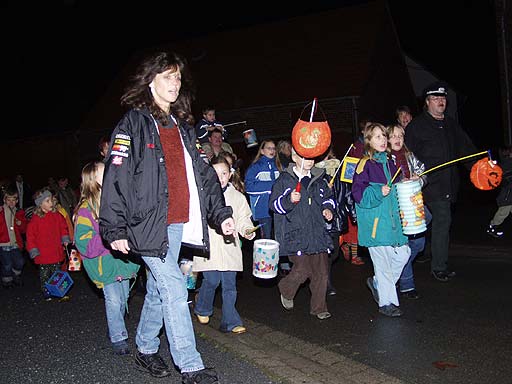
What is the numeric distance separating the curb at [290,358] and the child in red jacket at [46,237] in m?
3.21

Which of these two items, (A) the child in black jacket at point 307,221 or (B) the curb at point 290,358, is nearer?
(B) the curb at point 290,358

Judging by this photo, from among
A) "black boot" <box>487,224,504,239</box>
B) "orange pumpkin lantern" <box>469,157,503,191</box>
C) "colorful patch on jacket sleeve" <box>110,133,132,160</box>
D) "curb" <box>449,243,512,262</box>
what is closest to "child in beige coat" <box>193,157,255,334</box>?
"colorful patch on jacket sleeve" <box>110,133,132,160</box>

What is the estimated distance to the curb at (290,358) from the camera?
4898 millimetres

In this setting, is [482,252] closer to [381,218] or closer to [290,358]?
[381,218]

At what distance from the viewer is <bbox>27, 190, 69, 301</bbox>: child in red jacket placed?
8.91 m

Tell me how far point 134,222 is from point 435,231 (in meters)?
4.77

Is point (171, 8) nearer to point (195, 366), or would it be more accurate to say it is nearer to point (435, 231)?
point (435, 231)

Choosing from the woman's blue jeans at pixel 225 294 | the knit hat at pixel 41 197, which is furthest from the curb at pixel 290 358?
the knit hat at pixel 41 197

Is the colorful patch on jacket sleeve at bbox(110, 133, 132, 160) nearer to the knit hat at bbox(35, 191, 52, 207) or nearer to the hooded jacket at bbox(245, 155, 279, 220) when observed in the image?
the hooded jacket at bbox(245, 155, 279, 220)

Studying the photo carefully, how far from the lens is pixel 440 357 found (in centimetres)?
Answer: 538

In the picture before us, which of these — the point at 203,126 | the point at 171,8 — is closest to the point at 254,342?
the point at 203,126

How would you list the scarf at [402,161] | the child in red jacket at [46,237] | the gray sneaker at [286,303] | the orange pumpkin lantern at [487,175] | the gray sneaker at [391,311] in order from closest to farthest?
the gray sneaker at [391,311]
the orange pumpkin lantern at [487,175]
the scarf at [402,161]
the gray sneaker at [286,303]
the child in red jacket at [46,237]

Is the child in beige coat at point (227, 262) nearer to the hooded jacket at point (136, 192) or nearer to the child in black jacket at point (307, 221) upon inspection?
the child in black jacket at point (307, 221)

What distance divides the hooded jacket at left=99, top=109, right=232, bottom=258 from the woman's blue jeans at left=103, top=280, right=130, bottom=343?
1.50 meters
